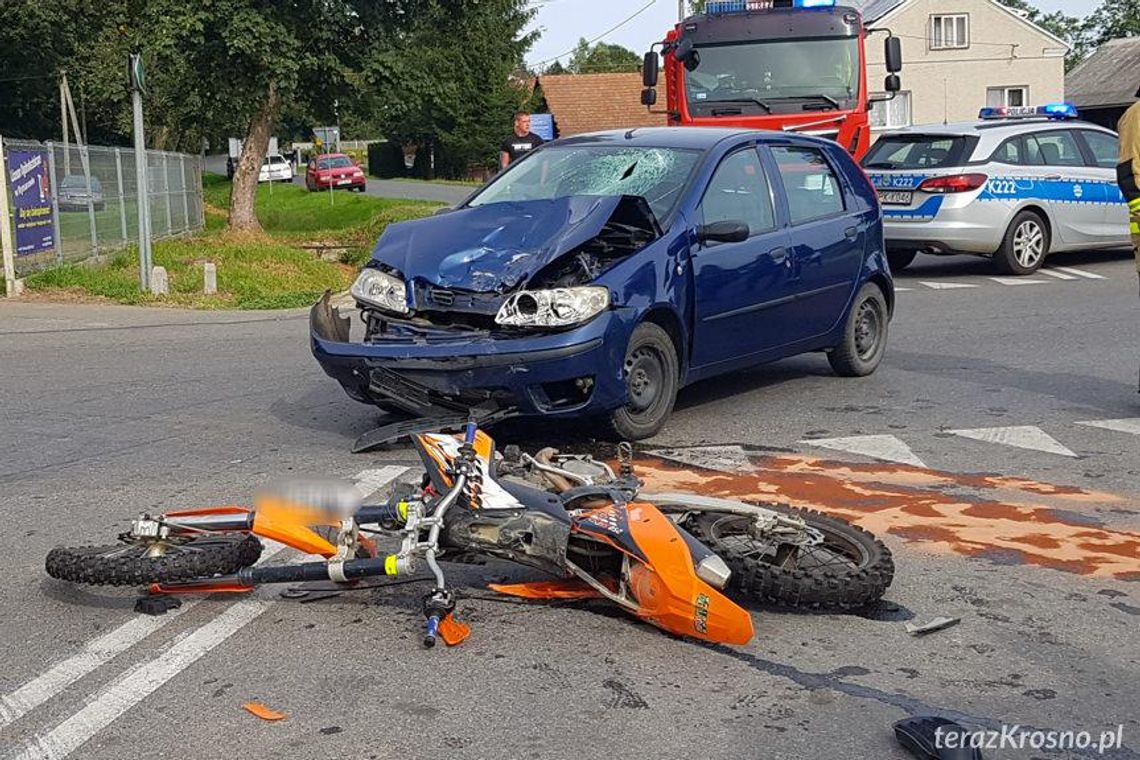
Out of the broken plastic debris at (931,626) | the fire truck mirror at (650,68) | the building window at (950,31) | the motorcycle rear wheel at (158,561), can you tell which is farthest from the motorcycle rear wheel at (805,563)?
the building window at (950,31)

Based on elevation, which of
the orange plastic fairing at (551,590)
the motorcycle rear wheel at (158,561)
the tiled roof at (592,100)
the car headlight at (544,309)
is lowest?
the orange plastic fairing at (551,590)

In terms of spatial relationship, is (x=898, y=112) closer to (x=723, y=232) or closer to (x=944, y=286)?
(x=944, y=286)

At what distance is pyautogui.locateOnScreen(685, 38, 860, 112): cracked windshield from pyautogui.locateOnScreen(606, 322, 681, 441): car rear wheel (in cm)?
968

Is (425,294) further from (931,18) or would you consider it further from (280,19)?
(931,18)

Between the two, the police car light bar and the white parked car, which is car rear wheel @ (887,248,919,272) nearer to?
the police car light bar

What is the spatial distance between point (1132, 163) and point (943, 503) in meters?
2.90

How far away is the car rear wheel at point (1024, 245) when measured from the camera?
15633 millimetres

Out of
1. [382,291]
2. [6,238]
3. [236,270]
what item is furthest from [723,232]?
[236,270]

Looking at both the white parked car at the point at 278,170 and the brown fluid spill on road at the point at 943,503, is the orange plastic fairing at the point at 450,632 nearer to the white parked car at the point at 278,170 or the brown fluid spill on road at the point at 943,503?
the brown fluid spill on road at the point at 943,503

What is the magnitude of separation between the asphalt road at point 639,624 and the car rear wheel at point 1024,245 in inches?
250

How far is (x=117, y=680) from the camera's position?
4254 millimetres

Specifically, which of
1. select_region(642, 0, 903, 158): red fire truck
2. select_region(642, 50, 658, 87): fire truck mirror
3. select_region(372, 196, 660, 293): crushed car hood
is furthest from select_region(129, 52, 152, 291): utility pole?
select_region(372, 196, 660, 293): crushed car hood

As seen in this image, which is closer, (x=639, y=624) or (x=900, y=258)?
(x=639, y=624)

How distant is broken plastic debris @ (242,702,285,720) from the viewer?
397cm
